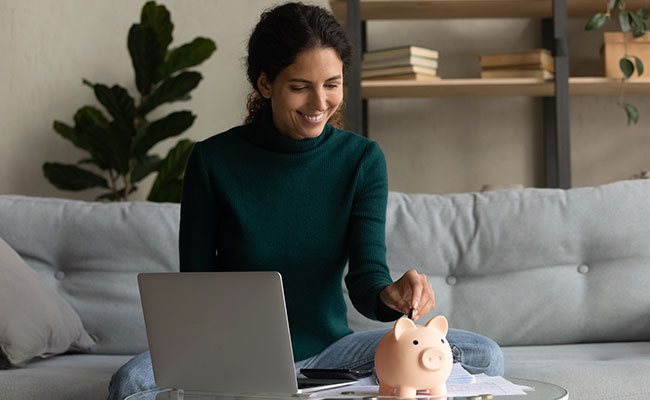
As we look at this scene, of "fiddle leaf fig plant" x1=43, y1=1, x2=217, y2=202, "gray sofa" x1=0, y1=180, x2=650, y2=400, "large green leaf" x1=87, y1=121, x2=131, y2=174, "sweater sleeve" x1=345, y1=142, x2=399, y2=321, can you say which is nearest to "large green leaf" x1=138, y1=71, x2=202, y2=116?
"fiddle leaf fig plant" x1=43, y1=1, x2=217, y2=202

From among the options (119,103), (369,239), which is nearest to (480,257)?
(369,239)

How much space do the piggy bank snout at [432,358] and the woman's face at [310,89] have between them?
0.54m

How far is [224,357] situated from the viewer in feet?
3.10

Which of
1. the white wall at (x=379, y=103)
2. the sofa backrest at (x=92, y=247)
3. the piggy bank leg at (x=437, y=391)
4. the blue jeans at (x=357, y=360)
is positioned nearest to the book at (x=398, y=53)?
the white wall at (x=379, y=103)

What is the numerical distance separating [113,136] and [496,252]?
148 centimetres

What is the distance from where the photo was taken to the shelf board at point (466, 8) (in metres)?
2.53

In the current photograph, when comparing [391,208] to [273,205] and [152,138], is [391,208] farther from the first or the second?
[152,138]

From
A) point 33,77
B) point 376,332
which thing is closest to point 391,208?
point 376,332

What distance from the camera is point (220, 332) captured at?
3.06 feet

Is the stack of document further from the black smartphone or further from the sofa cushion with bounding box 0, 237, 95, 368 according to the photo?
the sofa cushion with bounding box 0, 237, 95, 368

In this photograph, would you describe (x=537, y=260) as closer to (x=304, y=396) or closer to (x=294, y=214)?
(x=294, y=214)

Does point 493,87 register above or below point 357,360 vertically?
above

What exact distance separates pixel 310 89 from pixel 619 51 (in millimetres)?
1586

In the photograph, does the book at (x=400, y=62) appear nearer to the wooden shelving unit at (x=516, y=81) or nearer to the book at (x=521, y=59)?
the wooden shelving unit at (x=516, y=81)
